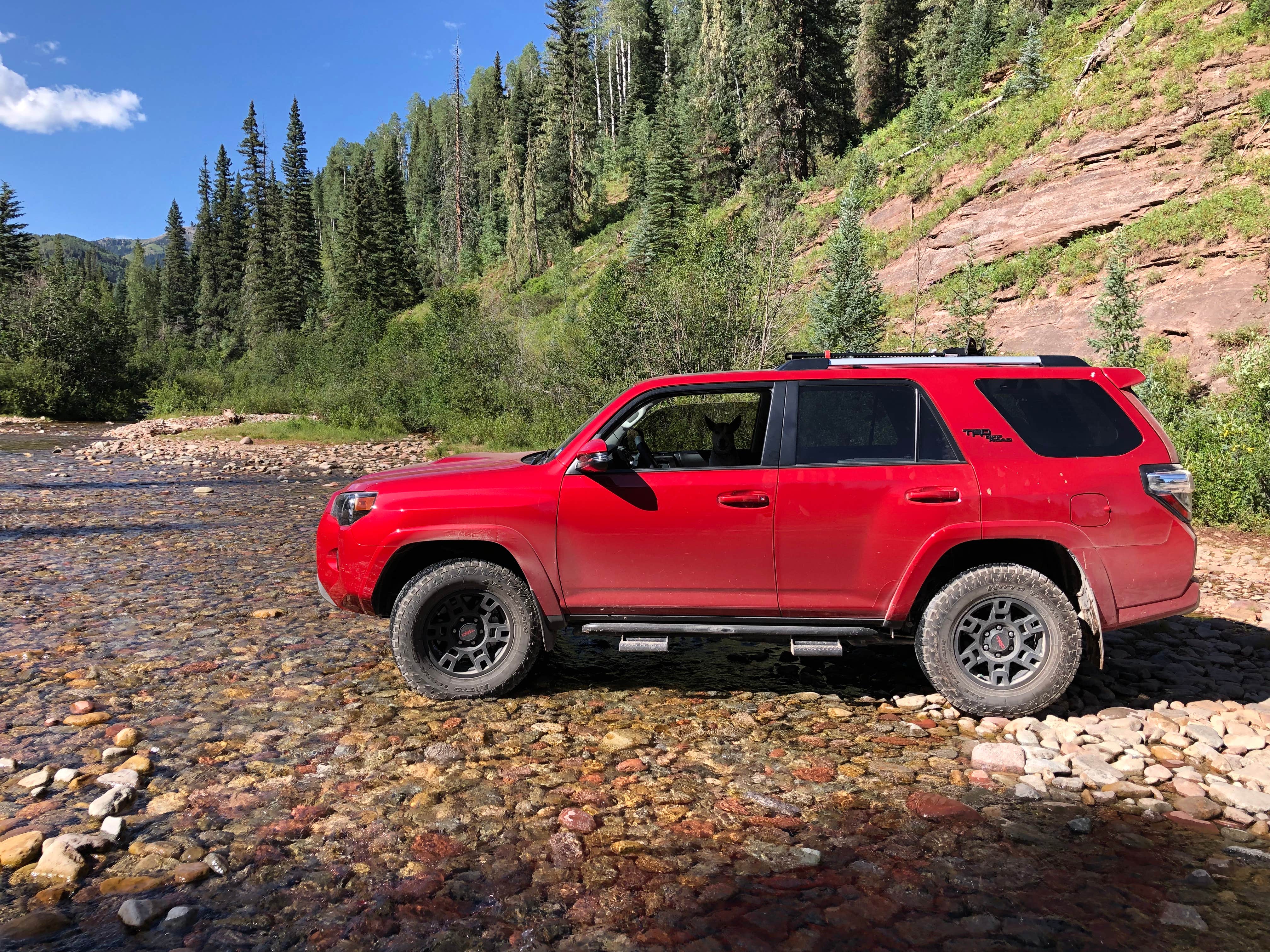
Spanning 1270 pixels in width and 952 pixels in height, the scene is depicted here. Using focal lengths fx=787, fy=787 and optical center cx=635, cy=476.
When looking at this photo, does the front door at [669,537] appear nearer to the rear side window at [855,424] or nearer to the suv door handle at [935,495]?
the rear side window at [855,424]

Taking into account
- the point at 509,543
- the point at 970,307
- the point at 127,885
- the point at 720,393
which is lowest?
the point at 127,885

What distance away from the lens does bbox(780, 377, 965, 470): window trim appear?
4664mm

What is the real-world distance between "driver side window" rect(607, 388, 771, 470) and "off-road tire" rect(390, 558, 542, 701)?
106 centimetres

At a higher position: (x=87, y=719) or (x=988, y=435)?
(x=988, y=435)

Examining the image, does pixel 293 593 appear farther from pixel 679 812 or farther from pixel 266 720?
pixel 679 812

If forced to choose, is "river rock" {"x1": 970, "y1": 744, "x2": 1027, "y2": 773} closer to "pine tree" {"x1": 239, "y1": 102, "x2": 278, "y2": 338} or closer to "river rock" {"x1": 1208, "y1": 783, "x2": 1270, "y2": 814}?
"river rock" {"x1": 1208, "y1": 783, "x2": 1270, "y2": 814}

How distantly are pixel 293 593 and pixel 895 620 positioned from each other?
578 centimetres

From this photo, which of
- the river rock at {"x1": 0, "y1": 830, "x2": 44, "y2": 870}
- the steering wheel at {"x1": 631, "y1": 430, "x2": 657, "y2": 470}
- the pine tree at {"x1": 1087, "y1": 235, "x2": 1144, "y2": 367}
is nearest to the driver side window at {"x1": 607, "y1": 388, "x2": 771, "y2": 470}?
the steering wheel at {"x1": 631, "y1": 430, "x2": 657, "y2": 470}

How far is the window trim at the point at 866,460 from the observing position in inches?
184

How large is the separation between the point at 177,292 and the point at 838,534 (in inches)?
4128

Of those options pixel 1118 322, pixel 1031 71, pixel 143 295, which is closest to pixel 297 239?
pixel 143 295

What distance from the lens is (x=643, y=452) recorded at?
5062mm

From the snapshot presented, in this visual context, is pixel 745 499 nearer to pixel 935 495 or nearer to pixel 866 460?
pixel 866 460

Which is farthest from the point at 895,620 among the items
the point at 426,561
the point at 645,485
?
the point at 426,561
